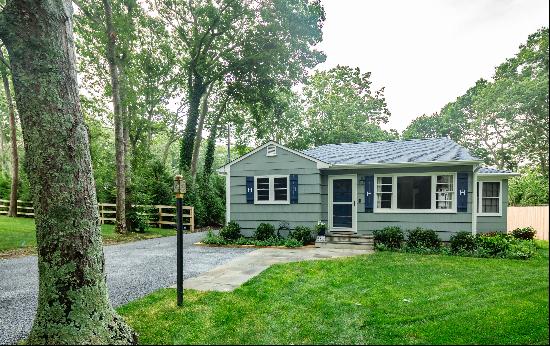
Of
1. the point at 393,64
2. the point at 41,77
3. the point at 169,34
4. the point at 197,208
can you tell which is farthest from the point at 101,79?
the point at 393,64

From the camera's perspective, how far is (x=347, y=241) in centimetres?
926

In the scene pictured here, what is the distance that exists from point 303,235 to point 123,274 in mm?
5000

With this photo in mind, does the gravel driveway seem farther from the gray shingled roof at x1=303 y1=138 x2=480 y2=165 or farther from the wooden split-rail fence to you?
the gray shingled roof at x1=303 y1=138 x2=480 y2=165

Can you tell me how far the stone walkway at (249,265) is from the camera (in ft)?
16.1

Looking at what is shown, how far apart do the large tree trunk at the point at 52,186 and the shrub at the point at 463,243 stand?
7987mm

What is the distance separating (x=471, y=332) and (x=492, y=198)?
11.6m

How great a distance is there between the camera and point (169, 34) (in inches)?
661

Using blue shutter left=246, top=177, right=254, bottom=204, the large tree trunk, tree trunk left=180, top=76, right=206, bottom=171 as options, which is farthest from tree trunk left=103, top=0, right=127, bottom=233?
the large tree trunk

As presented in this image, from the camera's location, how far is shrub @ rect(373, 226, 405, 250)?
851 cm

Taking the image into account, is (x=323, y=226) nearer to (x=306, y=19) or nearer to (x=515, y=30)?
(x=515, y=30)

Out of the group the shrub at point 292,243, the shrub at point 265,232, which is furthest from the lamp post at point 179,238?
the shrub at point 265,232

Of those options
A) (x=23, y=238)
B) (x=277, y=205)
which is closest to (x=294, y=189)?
(x=277, y=205)

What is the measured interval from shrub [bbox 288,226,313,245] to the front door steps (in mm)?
288

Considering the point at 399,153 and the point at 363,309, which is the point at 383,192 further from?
the point at 363,309
